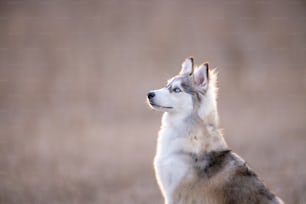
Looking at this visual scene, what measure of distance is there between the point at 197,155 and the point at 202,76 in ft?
3.64

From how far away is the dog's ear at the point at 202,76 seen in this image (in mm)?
7465

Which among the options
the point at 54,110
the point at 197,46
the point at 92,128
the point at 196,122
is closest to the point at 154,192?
the point at 196,122

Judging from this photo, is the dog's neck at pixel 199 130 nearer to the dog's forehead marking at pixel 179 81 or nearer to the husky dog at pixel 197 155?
the husky dog at pixel 197 155

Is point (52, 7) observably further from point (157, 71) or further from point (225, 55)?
point (225, 55)

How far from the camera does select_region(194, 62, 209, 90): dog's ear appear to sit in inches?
294

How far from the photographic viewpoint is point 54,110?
21.7 meters

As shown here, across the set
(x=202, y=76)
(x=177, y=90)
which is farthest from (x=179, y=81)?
(x=202, y=76)

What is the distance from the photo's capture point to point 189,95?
741cm

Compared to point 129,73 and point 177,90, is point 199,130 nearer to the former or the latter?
point 177,90

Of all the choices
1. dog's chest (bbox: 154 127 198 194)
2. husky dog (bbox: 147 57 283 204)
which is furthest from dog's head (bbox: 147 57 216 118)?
dog's chest (bbox: 154 127 198 194)

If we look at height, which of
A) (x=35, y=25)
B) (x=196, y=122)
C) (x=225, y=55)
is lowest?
(x=196, y=122)

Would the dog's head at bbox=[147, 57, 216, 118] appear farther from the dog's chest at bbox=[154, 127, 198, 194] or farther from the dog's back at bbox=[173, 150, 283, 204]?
the dog's back at bbox=[173, 150, 283, 204]

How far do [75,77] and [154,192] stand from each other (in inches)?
520

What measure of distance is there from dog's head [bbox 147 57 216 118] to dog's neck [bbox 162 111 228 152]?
0.08m
